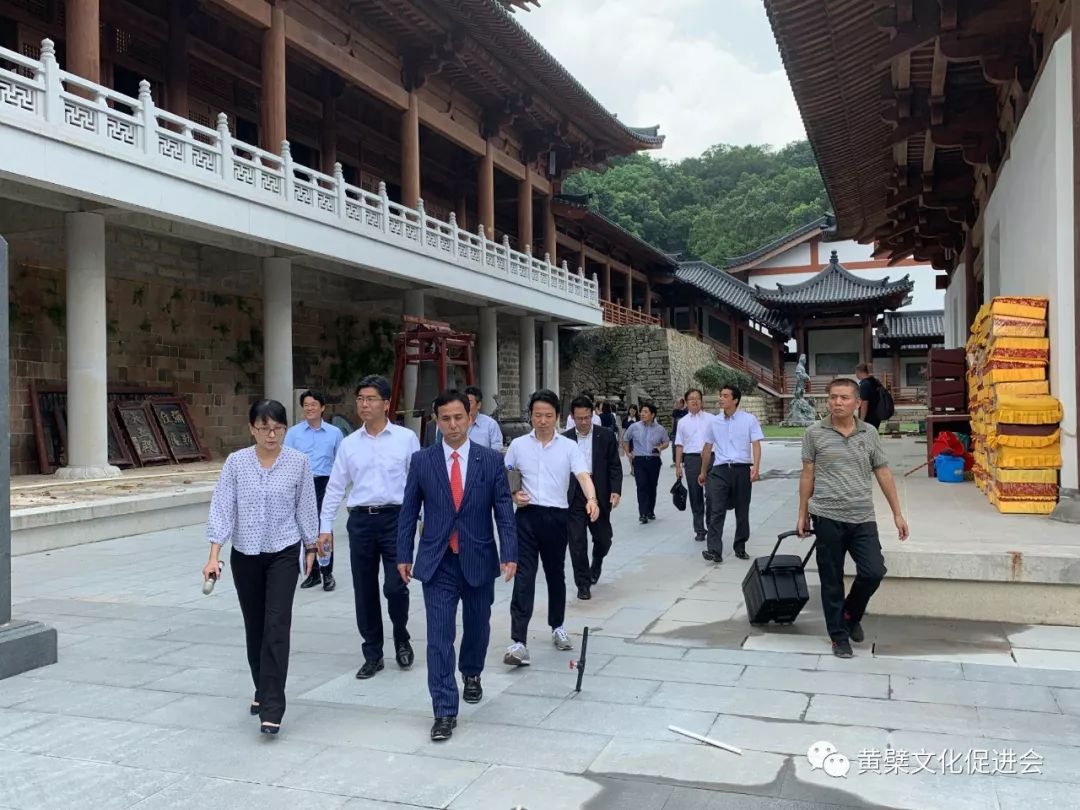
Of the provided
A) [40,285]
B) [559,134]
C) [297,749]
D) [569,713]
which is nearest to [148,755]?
[297,749]

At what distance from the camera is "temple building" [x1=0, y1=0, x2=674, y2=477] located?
11391 millimetres

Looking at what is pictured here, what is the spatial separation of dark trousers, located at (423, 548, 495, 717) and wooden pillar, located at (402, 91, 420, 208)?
1522 centimetres

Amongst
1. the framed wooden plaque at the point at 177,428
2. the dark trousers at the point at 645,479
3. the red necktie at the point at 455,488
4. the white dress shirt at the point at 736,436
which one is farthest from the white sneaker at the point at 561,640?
the framed wooden plaque at the point at 177,428

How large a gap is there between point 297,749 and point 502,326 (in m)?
24.6

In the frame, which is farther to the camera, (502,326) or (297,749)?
(502,326)

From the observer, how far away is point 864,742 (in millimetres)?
3559

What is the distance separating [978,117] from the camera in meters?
8.94

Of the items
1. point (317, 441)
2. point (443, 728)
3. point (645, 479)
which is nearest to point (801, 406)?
point (645, 479)

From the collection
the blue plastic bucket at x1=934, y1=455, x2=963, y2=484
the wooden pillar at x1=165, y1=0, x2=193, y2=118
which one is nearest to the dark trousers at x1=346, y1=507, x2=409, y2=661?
the blue plastic bucket at x1=934, y1=455, x2=963, y2=484

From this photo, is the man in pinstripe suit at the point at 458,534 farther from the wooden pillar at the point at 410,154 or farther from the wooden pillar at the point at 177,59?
the wooden pillar at the point at 410,154

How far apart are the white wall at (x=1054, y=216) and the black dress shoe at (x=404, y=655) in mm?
4835

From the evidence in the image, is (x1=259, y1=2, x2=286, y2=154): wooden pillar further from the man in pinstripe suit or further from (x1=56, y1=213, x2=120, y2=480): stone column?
the man in pinstripe suit

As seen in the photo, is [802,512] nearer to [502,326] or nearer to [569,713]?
[569,713]

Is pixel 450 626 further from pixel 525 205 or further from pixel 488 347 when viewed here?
pixel 525 205
